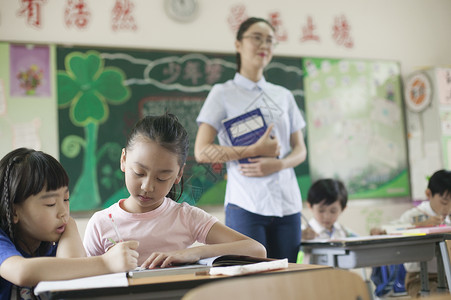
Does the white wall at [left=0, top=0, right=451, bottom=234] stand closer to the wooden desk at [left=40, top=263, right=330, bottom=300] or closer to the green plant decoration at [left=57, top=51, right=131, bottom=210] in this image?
the green plant decoration at [left=57, top=51, right=131, bottom=210]

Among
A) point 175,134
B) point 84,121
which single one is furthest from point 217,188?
point 175,134

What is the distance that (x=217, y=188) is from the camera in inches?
163

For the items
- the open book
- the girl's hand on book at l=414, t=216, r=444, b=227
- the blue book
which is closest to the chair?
the open book

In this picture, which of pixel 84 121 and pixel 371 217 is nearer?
pixel 84 121

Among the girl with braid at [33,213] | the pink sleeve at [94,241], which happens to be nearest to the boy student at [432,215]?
the pink sleeve at [94,241]

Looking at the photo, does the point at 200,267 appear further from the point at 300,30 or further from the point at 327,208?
the point at 300,30

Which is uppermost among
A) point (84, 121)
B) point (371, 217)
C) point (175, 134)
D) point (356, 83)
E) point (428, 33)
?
point (428, 33)

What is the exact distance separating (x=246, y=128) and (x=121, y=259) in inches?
49.1

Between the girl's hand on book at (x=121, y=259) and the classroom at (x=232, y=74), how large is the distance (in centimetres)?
236

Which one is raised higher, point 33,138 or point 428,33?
point 428,33

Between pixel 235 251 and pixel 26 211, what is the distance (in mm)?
572

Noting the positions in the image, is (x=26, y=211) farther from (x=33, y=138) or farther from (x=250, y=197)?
(x=33, y=138)

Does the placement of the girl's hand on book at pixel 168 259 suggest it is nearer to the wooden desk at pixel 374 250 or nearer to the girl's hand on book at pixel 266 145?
the girl's hand on book at pixel 266 145

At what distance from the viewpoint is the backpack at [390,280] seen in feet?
11.0
